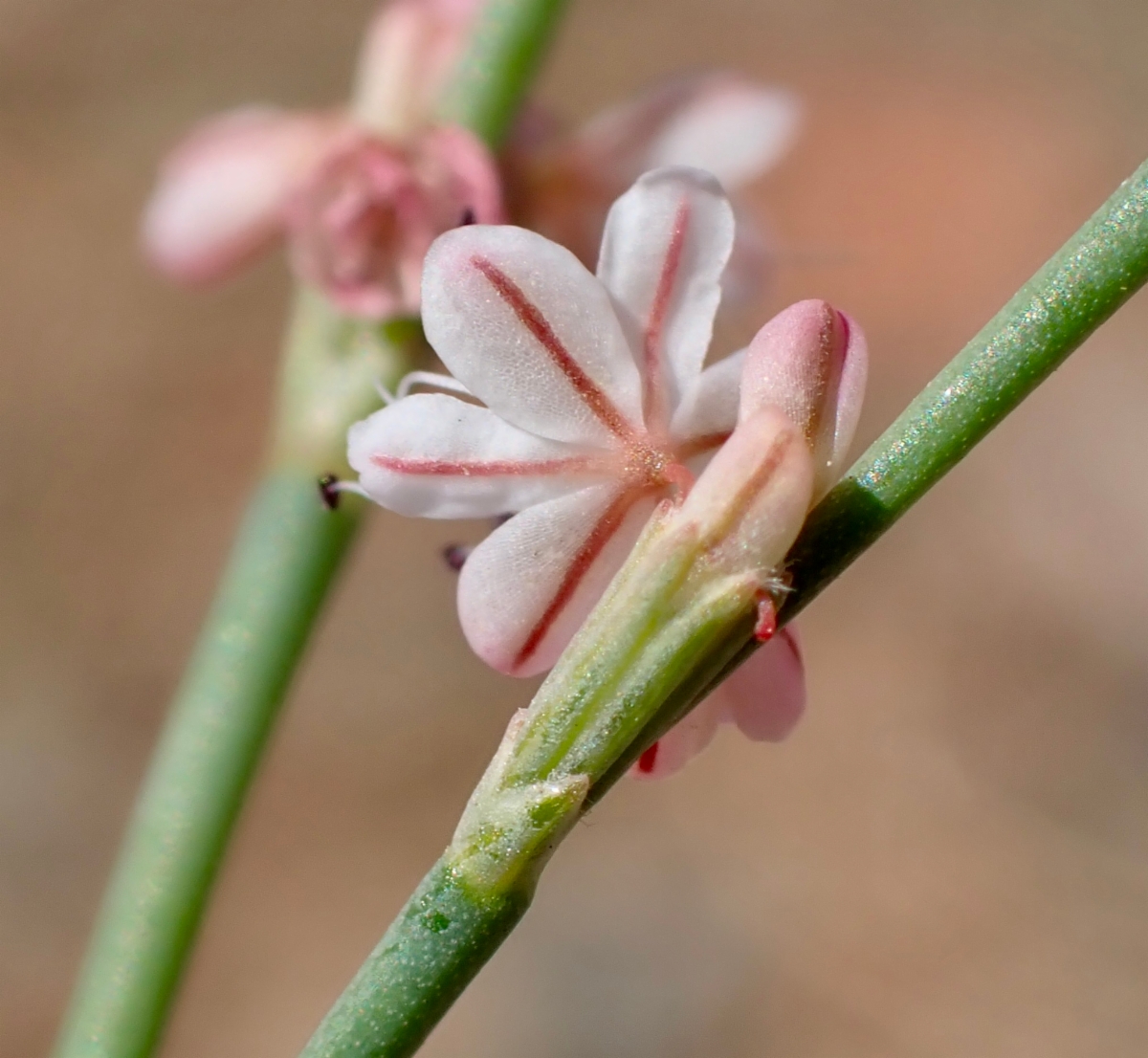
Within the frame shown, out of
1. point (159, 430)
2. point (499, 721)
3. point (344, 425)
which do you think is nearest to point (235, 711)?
point (344, 425)

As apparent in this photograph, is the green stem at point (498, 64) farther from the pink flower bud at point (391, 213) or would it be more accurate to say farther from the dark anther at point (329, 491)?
the dark anther at point (329, 491)

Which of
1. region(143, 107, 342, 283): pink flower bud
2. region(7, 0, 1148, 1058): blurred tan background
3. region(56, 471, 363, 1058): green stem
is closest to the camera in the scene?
region(56, 471, 363, 1058): green stem

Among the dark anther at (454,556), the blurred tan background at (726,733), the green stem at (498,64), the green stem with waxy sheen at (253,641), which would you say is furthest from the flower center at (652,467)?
the blurred tan background at (726,733)

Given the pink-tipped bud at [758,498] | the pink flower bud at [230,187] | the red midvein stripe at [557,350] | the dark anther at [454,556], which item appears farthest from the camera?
the pink flower bud at [230,187]

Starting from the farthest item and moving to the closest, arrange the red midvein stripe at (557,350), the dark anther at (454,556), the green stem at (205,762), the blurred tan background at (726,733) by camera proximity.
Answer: the blurred tan background at (726,733)
the green stem at (205,762)
the dark anther at (454,556)
the red midvein stripe at (557,350)

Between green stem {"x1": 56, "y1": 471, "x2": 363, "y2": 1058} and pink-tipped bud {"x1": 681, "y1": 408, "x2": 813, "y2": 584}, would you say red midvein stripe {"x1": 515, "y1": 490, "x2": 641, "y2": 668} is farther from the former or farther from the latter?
green stem {"x1": 56, "y1": 471, "x2": 363, "y2": 1058}

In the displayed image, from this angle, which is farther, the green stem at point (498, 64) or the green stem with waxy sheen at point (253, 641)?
the green stem at point (498, 64)

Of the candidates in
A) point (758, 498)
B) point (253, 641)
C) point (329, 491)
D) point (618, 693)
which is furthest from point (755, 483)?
point (253, 641)

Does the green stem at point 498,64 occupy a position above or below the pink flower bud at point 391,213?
above

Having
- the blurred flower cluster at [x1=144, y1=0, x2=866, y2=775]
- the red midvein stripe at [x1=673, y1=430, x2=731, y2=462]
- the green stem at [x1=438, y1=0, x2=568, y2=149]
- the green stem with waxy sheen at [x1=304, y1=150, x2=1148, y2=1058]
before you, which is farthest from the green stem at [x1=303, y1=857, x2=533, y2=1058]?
the green stem at [x1=438, y1=0, x2=568, y2=149]
